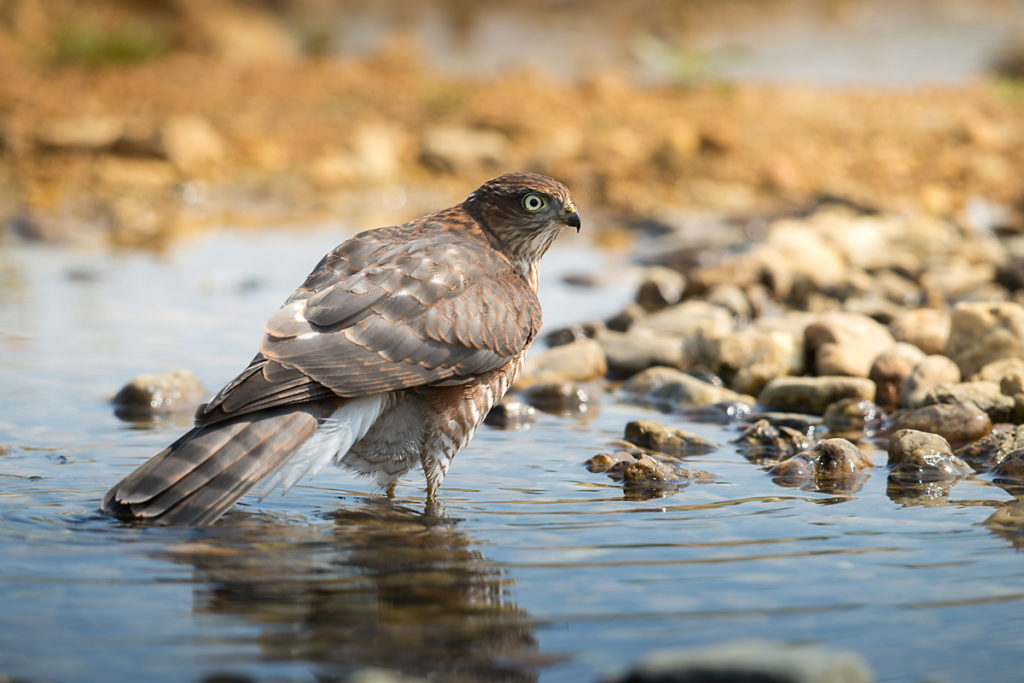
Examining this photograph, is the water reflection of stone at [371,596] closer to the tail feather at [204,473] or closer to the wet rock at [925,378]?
the tail feather at [204,473]

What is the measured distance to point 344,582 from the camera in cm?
380

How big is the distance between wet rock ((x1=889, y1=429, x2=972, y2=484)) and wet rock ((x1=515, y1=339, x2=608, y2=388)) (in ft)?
7.63

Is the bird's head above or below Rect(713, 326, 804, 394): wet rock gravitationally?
above

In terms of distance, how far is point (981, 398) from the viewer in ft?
19.5

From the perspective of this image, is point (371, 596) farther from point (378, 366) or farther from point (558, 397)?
point (558, 397)

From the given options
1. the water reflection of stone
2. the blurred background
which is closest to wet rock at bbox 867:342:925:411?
the water reflection of stone

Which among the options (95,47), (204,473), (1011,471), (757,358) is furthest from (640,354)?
(95,47)

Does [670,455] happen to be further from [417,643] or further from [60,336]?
[60,336]

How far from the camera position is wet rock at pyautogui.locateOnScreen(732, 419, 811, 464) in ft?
18.5

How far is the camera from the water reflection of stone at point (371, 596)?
323cm

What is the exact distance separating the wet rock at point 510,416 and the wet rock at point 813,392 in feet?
4.44

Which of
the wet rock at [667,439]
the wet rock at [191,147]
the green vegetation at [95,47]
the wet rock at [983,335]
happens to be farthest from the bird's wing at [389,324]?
the green vegetation at [95,47]

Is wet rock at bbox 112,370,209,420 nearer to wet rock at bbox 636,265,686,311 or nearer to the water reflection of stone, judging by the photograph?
the water reflection of stone

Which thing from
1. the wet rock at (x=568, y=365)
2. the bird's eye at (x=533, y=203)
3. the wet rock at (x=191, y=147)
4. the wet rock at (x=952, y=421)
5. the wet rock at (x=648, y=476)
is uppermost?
the wet rock at (x=191, y=147)
